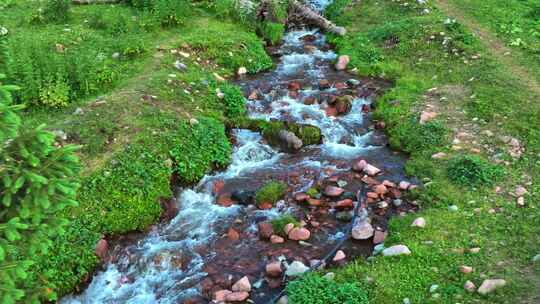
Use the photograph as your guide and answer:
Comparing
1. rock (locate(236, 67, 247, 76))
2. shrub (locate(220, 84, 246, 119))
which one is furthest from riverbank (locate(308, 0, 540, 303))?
shrub (locate(220, 84, 246, 119))

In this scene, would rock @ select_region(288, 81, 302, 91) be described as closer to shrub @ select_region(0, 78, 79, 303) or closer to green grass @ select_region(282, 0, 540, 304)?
green grass @ select_region(282, 0, 540, 304)

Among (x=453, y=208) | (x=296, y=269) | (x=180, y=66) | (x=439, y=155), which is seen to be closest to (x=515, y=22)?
(x=439, y=155)

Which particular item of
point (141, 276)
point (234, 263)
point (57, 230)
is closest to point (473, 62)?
point (234, 263)

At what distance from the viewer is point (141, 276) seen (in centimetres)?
866

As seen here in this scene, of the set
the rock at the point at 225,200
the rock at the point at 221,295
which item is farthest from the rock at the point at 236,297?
the rock at the point at 225,200

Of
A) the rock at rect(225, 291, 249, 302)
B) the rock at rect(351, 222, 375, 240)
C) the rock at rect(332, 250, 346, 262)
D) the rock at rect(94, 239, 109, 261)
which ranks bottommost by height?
the rock at rect(94, 239, 109, 261)

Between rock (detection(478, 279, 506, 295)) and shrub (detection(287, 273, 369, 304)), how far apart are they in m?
1.63

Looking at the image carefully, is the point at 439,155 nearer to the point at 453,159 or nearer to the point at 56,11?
the point at 453,159

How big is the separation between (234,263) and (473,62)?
10049 millimetres

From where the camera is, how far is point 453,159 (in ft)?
35.7

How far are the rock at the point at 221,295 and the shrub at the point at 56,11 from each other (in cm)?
1233

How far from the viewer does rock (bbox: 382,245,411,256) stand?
8.25 meters

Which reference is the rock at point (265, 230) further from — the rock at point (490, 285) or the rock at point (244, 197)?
the rock at point (490, 285)

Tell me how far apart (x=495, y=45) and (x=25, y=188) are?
585 inches
